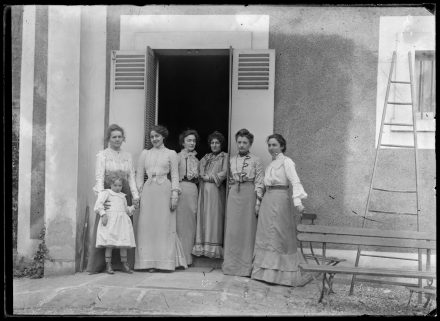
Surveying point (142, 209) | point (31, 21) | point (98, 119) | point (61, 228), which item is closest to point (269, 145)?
point (142, 209)

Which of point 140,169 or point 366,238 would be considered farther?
point 140,169

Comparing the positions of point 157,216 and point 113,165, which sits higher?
point 113,165

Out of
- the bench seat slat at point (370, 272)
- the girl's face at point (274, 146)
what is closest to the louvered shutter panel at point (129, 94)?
the girl's face at point (274, 146)

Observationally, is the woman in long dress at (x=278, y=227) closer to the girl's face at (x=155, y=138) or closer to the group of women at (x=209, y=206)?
the group of women at (x=209, y=206)

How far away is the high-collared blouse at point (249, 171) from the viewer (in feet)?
22.6

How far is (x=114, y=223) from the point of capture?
6.64m

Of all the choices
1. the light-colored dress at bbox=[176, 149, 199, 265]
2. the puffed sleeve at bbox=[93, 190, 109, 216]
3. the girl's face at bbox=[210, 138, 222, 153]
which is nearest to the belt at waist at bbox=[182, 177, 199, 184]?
the light-colored dress at bbox=[176, 149, 199, 265]

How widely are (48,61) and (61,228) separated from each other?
1959 millimetres

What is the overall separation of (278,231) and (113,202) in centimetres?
192

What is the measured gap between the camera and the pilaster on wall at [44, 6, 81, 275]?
6793mm

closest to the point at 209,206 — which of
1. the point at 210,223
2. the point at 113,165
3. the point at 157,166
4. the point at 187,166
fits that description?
the point at 210,223

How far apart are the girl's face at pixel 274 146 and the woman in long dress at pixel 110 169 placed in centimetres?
166

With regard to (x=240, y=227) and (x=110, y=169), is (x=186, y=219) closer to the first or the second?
(x=240, y=227)
